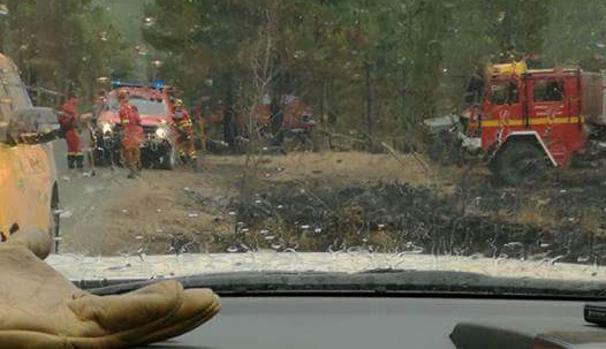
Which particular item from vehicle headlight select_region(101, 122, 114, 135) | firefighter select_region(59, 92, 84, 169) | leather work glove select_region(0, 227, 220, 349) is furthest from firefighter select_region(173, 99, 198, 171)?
leather work glove select_region(0, 227, 220, 349)

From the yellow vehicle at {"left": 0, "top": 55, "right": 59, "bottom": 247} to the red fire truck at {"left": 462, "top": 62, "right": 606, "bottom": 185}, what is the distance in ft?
6.76

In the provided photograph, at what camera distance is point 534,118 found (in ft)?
16.9

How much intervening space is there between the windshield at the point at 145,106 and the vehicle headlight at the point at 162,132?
75mm

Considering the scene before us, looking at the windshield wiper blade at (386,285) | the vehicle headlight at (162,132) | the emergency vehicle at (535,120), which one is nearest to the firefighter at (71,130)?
the vehicle headlight at (162,132)

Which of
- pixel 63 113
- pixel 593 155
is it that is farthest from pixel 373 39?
pixel 63 113

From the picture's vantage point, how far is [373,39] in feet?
16.2

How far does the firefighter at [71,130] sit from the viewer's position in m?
4.89

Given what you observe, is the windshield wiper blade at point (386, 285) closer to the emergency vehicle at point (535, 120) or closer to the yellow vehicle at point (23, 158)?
the yellow vehicle at point (23, 158)

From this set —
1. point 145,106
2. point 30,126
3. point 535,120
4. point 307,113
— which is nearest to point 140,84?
point 145,106

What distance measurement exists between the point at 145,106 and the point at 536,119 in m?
1.96

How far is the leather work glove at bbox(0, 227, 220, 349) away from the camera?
85.0 inches

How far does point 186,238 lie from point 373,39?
134 cm

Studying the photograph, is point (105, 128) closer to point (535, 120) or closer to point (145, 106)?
point (145, 106)

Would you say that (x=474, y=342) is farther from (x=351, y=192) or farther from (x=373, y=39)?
(x=373, y=39)
